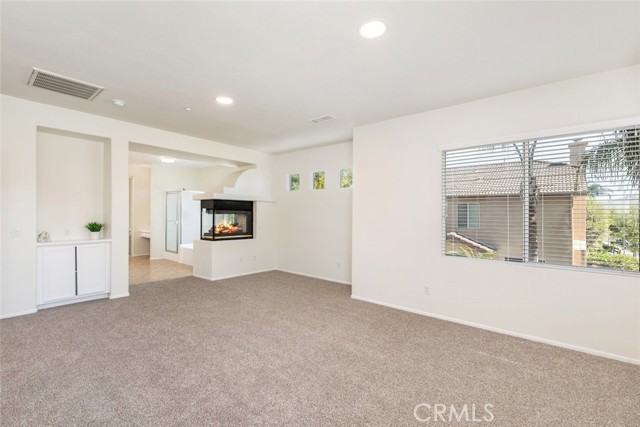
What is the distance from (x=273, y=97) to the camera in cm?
362

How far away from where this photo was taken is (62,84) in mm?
3295

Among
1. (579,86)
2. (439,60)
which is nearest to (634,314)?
(579,86)

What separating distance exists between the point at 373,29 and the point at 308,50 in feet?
1.88

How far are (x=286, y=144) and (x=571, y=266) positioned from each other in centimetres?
475

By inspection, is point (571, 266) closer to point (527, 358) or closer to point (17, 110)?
point (527, 358)

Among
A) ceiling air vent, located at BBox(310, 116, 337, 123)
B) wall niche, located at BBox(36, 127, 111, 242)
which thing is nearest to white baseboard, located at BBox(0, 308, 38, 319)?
wall niche, located at BBox(36, 127, 111, 242)

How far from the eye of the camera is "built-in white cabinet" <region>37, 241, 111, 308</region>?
Result: 13.4ft

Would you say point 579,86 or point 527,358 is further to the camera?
point 579,86

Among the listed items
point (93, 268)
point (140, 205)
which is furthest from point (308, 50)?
point (140, 205)

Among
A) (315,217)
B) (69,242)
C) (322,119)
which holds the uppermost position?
(322,119)

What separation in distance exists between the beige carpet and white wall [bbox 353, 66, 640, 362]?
0.91ft

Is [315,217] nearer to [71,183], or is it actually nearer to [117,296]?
[117,296]

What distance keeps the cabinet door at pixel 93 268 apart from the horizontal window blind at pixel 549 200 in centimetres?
487

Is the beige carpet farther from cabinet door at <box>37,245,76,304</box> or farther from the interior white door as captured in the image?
the interior white door
